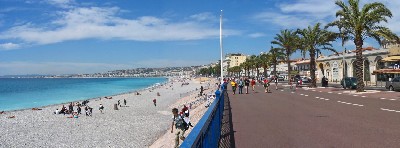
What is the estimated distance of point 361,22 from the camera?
3075 cm

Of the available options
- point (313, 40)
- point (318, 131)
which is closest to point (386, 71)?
point (313, 40)

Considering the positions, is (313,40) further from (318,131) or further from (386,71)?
(318,131)

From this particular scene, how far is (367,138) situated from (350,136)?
43 centimetres

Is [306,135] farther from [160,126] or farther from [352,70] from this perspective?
[352,70]

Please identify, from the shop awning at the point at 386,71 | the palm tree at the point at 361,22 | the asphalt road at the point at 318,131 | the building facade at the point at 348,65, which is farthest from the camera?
the building facade at the point at 348,65

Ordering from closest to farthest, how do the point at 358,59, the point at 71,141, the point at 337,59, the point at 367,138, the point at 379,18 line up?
the point at 367,138 → the point at 71,141 → the point at 379,18 → the point at 358,59 → the point at 337,59

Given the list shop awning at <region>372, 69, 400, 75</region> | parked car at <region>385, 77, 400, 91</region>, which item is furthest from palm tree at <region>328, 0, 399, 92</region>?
shop awning at <region>372, 69, 400, 75</region>

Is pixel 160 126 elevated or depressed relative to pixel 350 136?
depressed

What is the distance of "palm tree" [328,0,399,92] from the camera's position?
30.1m

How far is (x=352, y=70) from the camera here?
5606 centimetres

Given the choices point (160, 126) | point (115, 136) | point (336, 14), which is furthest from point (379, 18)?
point (115, 136)

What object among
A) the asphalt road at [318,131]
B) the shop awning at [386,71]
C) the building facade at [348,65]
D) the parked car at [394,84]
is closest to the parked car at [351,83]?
the parked car at [394,84]

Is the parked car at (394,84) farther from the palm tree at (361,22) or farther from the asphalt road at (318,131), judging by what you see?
the asphalt road at (318,131)

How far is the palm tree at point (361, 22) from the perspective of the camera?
30.1 metres
